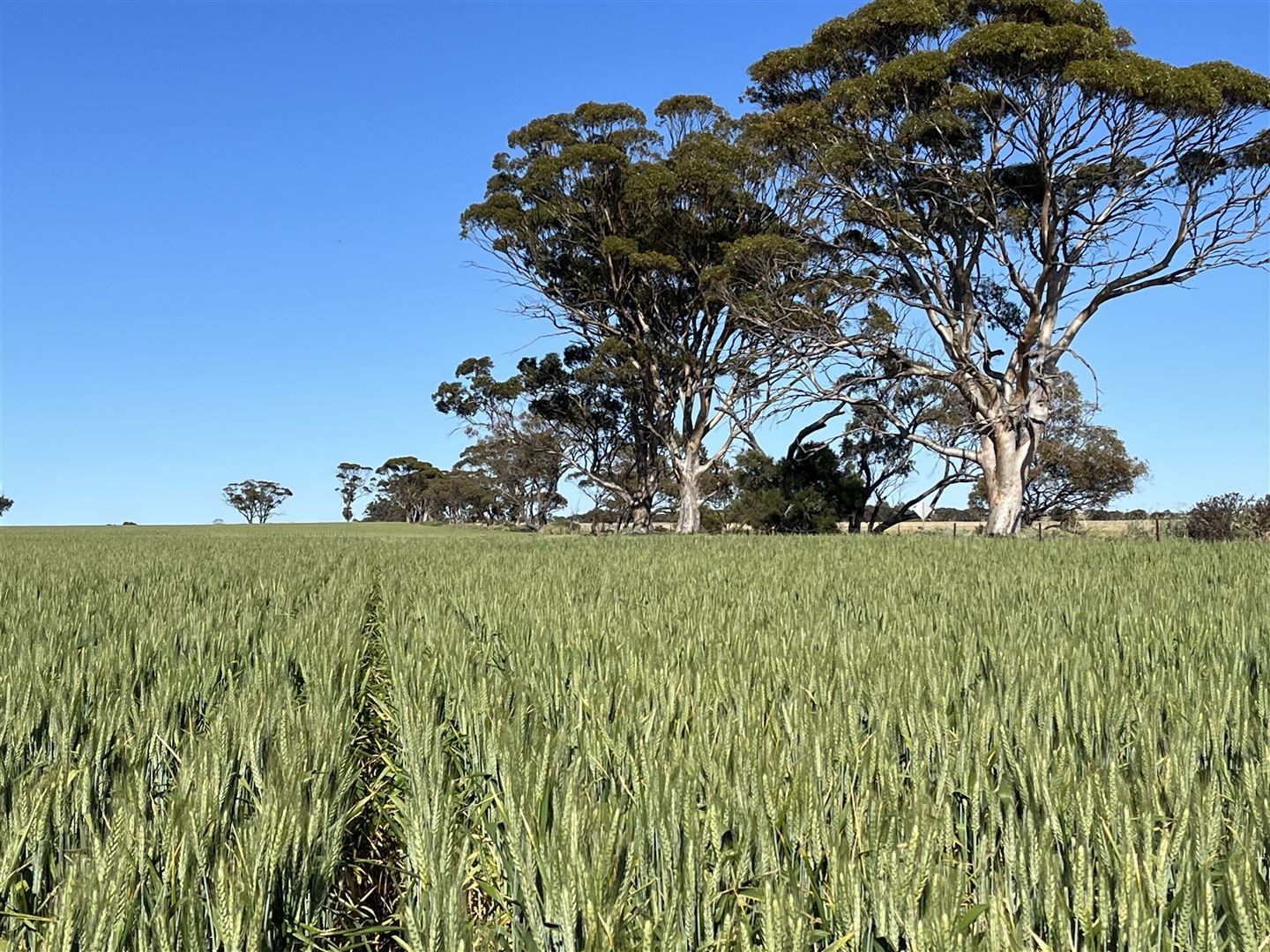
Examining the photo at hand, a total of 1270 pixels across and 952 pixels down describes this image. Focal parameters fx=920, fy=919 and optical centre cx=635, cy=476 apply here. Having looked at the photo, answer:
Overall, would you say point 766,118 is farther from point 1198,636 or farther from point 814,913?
point 814,913

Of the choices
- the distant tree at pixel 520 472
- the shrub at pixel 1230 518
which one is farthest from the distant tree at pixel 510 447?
the shrub at pixel 1230 518

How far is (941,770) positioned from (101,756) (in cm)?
215

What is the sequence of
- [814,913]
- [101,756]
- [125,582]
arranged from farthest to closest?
[125,582]
[101,756]
[814,913]

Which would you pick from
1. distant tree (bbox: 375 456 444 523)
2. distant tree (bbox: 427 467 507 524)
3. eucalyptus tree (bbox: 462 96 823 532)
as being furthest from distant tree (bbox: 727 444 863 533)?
distant tree (bbox: 375 456 444 523)

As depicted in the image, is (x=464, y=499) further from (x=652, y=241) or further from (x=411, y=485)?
(x=652, y=241)

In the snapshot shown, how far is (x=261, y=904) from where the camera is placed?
150 cm

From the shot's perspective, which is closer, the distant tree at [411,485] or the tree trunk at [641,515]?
the tree trunk at [641,515]

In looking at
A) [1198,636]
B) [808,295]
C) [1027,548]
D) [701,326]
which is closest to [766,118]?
[808,295]

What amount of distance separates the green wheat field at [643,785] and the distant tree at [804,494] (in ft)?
90.2

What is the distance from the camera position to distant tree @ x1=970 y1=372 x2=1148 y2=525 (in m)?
38.2

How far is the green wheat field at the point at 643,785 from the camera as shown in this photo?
57.9 inches

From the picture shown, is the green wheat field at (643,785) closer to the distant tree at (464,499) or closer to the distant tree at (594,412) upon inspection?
the distant tree at (594,412)

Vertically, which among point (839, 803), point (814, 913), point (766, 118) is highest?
point (766, 118)

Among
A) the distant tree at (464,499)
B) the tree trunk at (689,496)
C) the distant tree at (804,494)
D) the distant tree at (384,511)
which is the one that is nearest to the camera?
the tree trunk at (689,496)
